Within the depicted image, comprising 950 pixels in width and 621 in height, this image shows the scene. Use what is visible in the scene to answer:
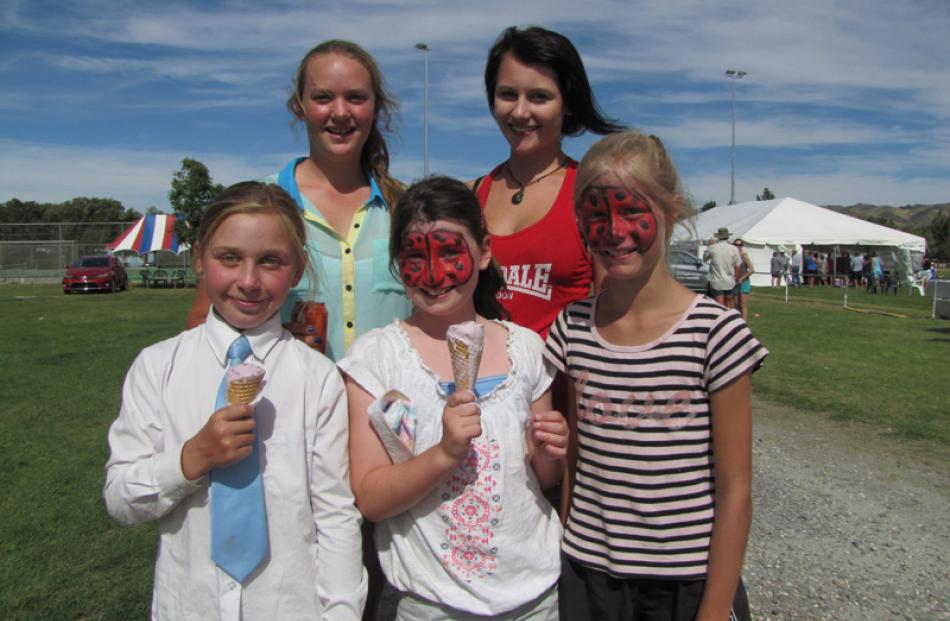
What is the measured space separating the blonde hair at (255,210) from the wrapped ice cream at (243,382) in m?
0.51

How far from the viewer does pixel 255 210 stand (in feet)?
7.13

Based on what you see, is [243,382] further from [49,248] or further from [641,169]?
[49,248]

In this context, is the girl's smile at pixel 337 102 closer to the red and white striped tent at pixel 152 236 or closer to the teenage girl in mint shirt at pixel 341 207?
the teenage girl in mint shirt at pixel 341 207

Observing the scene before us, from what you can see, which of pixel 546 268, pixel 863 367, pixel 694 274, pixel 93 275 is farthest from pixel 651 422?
pixel 93 275

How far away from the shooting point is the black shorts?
6.82 feet

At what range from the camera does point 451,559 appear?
2.07 m

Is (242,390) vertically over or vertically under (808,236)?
under

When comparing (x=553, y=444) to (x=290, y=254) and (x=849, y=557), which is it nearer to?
(x=290, y=254)

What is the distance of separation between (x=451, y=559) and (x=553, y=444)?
453mm

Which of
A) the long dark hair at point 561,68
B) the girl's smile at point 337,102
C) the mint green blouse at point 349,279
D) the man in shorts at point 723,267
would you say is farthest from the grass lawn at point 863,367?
the girl's smile at point 337,102

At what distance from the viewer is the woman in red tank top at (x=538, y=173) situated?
274 centimetres

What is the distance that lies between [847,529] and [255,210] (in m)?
4.62

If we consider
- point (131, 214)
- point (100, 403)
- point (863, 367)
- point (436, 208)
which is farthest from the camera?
point (131, 214)

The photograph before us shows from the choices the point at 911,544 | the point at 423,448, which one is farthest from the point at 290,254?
the point at 911,544
